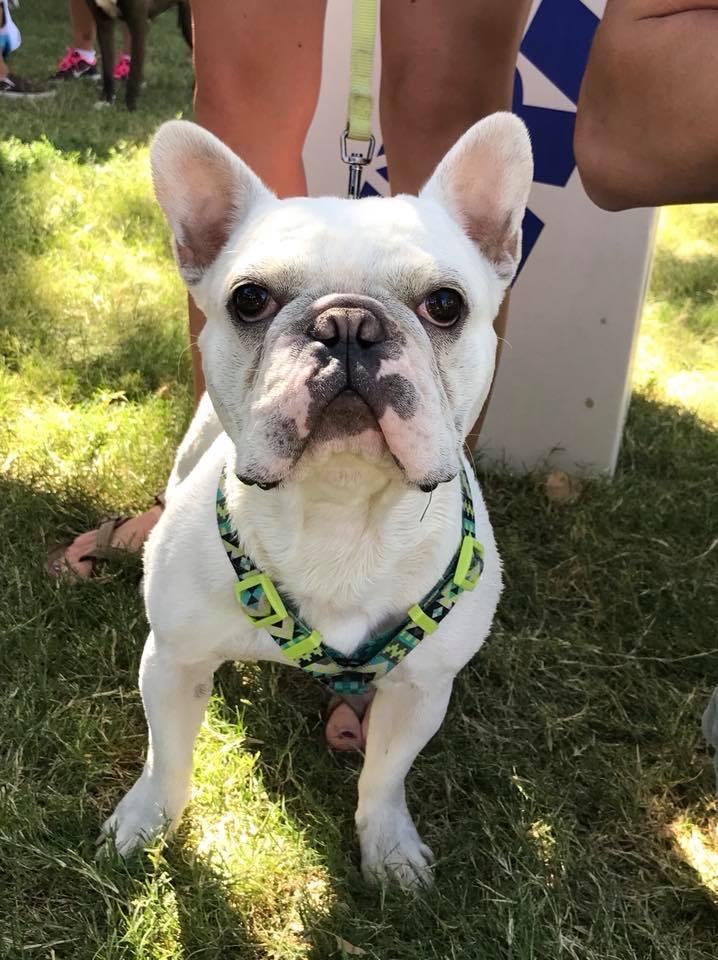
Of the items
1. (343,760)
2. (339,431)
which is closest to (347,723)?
(343,760)

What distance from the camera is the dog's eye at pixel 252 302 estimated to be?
140cm

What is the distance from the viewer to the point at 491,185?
63.2 inches

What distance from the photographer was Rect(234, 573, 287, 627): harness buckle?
4.95 ft

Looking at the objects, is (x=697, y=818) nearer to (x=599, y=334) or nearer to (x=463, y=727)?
(x=463, y=727)

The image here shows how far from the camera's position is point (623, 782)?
2047 millimetres

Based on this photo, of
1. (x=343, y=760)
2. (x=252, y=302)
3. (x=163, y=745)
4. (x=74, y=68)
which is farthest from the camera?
(x=74, y=68)

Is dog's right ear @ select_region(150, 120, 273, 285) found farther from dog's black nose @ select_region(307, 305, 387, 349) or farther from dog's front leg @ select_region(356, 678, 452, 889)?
dog's front leg @ select_region(356, 678, 452, 889)

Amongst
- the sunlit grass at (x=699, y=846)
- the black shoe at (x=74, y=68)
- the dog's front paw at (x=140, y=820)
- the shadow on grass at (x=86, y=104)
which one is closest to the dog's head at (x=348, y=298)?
the dog's front paw at (x=140, y=820)

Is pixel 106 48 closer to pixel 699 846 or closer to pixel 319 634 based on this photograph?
pixel 319 634

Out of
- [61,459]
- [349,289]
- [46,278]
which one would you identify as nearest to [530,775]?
[349,289]

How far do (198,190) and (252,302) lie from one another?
1.02 ft

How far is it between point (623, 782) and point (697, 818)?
165 mm

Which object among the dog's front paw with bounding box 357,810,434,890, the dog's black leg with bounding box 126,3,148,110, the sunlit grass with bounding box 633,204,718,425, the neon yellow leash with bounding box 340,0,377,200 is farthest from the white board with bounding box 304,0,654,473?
the dog's black leg with bounding box 126,3,148,110

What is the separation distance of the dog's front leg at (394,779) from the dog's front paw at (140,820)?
0.38 metres
